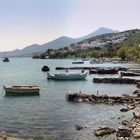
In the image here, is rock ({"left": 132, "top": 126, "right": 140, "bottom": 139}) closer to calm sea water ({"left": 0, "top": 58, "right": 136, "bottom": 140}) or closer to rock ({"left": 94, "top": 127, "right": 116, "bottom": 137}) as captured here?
rock ({"left": 94, "top": 127, "right": 116, "bottom": 137})

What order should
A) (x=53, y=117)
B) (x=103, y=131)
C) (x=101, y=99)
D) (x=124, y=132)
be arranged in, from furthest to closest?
(x=101, y=99), (x=53, y=117), (x=103, y=131), (x=124, y=132)

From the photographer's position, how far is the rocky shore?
35.5 m

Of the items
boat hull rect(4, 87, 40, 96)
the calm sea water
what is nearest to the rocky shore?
the calm sea water

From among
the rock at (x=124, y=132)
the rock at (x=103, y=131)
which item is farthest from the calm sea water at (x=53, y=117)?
the rock at (x=124, y=132)

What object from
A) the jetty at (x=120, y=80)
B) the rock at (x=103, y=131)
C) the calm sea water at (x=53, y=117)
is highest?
the jetty at (x=120, y=80)

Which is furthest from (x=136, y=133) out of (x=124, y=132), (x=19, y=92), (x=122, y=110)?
(x=19, y=92)

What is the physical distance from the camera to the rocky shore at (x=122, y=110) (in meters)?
35.5

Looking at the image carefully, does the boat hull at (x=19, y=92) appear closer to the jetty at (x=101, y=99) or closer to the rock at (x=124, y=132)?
the jetty at (x=101, y=99)

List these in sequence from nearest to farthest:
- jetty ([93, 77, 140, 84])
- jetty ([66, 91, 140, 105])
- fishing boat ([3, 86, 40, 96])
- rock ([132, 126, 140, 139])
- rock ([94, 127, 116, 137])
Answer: rock ([132, 126, 140, 139])
rock ([94, 127, 116, 137])
jetty ([66, 91, 140, 105])
fishing boat ([3, 86, 40, 96])
jetty ([93, 77, 140, 84])

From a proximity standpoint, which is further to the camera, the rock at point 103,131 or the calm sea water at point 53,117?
the calm sea water at point 53,117

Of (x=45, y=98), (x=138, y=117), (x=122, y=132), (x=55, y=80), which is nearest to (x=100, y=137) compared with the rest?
(x=122, y=132)

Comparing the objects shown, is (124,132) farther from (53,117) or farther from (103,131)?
(53,117)

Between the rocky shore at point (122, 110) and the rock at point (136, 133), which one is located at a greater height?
the rock at point (136, 133)

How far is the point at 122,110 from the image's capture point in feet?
173
